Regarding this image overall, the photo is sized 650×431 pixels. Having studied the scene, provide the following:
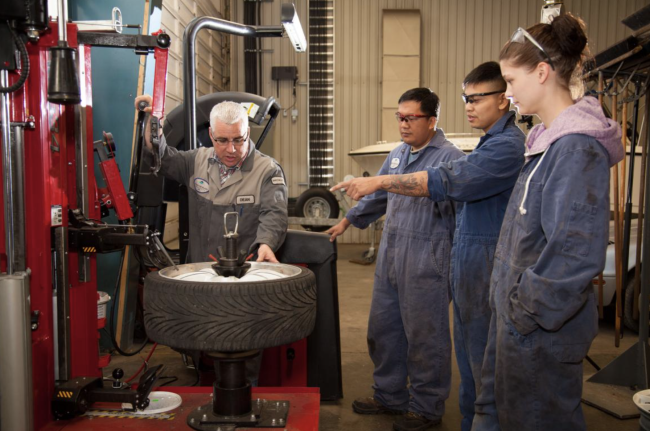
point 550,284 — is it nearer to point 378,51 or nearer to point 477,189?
point 477,189

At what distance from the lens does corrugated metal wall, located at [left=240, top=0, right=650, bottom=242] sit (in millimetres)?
8688

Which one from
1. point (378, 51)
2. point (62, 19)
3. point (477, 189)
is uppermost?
point (378, 51)

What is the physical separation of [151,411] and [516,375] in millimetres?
1099

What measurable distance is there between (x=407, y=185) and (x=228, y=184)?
856 mm

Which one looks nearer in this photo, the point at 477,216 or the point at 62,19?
the point at 62,19

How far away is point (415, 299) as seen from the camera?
94.8 inches

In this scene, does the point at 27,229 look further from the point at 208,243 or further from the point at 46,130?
the point at 208,243

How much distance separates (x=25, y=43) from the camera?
1.58 meters

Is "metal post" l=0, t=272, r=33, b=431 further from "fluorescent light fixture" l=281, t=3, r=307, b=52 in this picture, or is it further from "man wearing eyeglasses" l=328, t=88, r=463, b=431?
"fluorescent light fixture" l=281, t=3, r=307, b=52

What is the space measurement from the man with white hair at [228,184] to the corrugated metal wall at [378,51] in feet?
20.7

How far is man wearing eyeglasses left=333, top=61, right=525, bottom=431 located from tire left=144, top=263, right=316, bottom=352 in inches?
31.4

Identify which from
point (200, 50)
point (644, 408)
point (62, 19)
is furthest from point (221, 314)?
point (200, 50)

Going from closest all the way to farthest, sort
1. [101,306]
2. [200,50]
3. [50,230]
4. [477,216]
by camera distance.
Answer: [50,230], [477,216], [101,306], [200,50]

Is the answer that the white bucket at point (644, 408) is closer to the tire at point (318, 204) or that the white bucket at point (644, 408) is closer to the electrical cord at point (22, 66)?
the electrical cord at point (22, 66)
